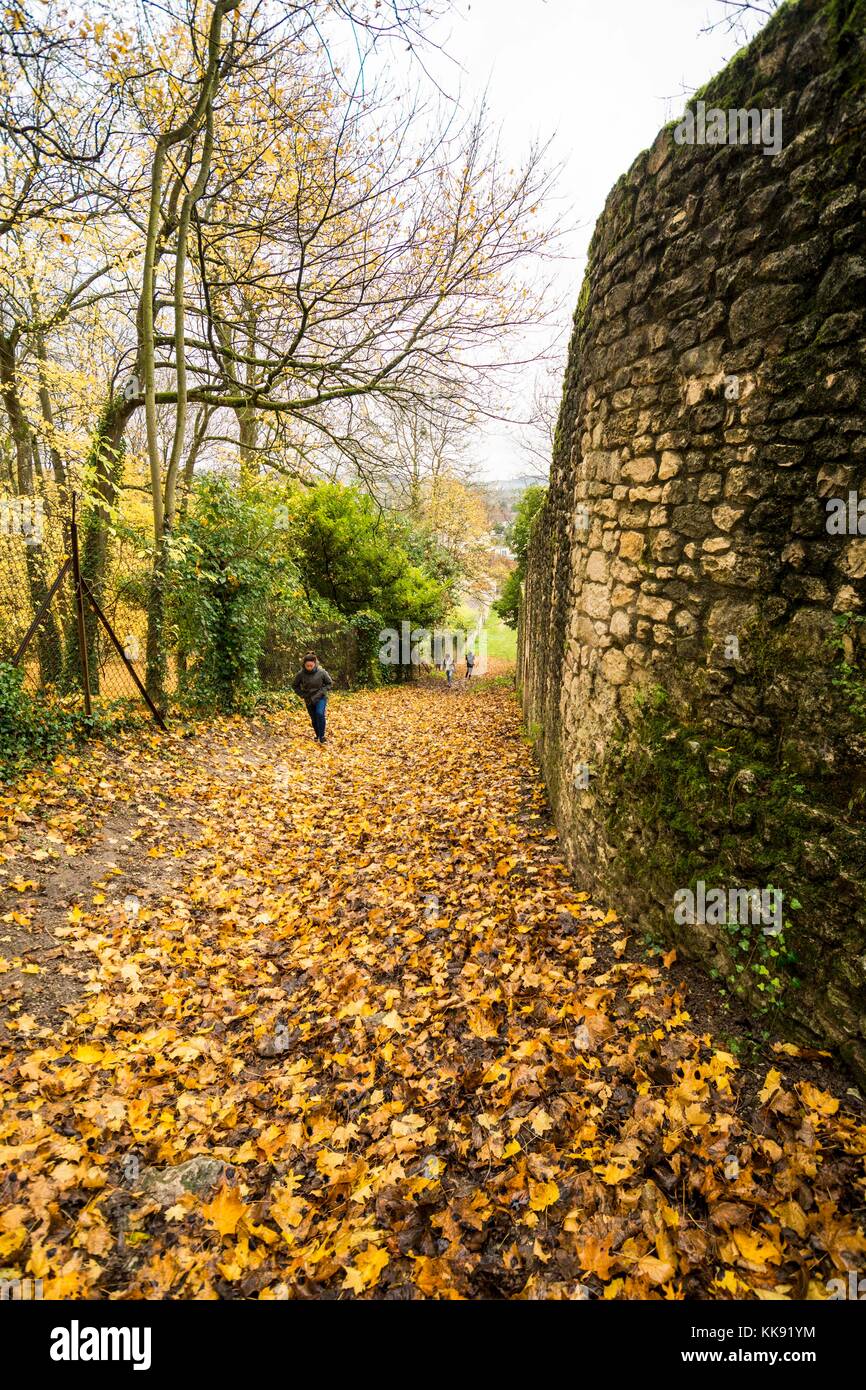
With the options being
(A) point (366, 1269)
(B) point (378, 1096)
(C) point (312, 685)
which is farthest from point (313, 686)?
(A) point (366, 1269)

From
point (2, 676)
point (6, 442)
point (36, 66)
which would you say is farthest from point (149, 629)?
point (36, 66)

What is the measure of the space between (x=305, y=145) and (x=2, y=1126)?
35.5 ft

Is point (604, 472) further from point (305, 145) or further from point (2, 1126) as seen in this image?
point (305, 145)

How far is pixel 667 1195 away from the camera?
2.32 metres

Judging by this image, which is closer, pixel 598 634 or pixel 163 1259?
pixel 163 1259

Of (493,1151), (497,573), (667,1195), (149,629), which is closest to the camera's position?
(667,1195)

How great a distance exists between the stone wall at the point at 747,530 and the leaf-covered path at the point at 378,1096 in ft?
1.96

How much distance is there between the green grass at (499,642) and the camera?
2960cm

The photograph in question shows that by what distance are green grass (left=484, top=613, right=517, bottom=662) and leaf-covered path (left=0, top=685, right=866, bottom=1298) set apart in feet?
73.8

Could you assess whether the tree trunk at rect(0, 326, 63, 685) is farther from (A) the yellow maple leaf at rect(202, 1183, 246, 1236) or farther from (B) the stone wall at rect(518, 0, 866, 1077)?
(B) the stone wall at rect(518, 0, 866, 1077)

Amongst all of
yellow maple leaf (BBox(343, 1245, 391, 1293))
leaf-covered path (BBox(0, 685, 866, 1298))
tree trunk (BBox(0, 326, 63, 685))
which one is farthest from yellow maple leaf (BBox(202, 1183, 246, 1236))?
tree trunk (BBox(0, 326, 63, 685))

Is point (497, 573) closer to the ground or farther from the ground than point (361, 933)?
farther from the ground

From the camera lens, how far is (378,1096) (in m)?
3.08

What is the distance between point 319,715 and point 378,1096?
7.22 metres
